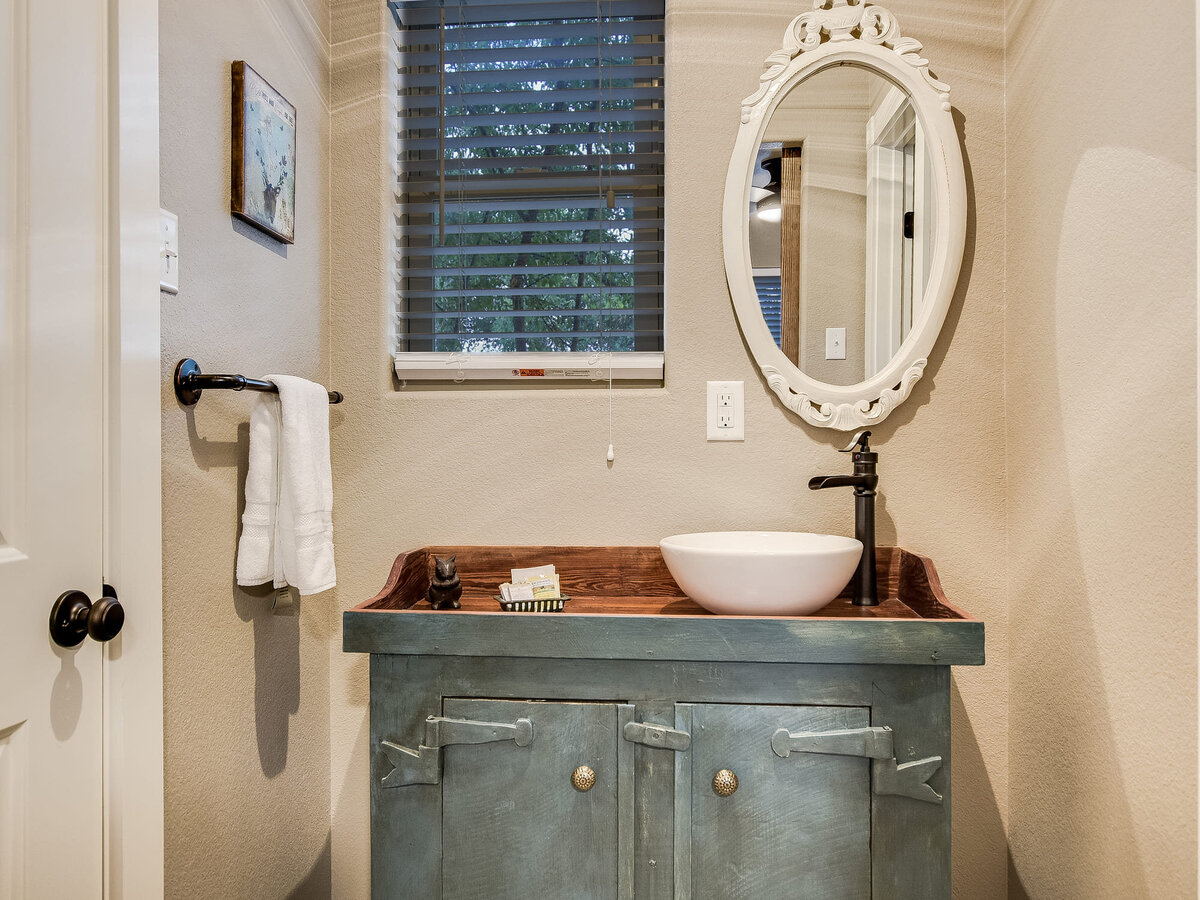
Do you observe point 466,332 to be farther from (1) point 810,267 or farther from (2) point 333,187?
(1) point 810,267

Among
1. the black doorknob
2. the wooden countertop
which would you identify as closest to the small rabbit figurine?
the wooden countertop

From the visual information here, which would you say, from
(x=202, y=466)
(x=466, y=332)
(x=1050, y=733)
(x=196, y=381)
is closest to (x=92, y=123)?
(x=196, y=381)

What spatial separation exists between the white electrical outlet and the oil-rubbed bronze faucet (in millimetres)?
228

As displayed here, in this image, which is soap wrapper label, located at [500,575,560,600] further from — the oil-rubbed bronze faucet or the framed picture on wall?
the framed picture on wall

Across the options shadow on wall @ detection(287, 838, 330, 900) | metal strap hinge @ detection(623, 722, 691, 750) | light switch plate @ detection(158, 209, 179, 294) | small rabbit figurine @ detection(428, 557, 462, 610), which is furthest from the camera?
shadow on wall @ detection(287, 838, 330, 900)

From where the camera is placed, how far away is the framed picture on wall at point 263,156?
122 cm

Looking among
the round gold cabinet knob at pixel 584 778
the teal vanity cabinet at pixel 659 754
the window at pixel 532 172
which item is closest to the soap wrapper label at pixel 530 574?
the teal vanity cabinet at pixel 659 754

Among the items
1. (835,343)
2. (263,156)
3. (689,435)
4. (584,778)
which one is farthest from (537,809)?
(263,156)

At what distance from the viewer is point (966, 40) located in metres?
1.50

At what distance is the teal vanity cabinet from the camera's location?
3.63 feet

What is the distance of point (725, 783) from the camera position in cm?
112

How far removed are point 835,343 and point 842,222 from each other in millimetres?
257

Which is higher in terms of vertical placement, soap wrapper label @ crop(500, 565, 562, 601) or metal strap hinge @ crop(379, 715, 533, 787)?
soap wrapper label @ crop(500, 565, 562, 601)

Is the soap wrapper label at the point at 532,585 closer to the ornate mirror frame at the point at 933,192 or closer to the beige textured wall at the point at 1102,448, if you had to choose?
the ornate mirror frame at the point at 933,192
